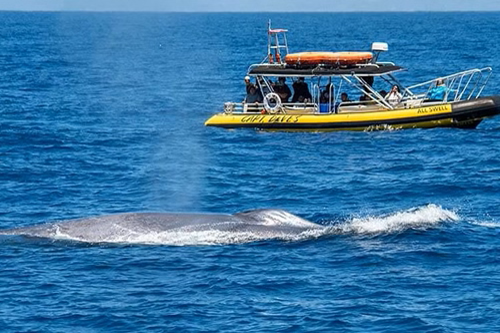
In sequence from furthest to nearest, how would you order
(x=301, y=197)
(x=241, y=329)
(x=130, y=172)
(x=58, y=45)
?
(x=58, y=45) < (x=130, y=172) < (x=301, y=197) < (x=241, y=329)

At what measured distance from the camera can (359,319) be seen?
20.6 metres

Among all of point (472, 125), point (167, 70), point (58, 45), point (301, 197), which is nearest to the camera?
point (301, 197)

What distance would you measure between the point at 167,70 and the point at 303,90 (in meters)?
41.6

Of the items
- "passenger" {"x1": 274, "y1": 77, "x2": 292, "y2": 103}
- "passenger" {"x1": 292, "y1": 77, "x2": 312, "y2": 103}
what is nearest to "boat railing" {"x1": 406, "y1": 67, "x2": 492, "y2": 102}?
"passenger" {"x1": 292, "y1": 77, "x2": 312, "y2": 103}

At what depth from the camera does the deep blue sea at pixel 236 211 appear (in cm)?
2119

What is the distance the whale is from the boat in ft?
62.2

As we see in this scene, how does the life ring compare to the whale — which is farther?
the life ring

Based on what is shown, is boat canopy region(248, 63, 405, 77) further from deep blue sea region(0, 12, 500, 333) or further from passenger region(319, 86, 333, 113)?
deep blue sea region(0, 12, 500, 333)

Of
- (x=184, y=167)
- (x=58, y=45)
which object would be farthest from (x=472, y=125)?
(x=58, y=45)

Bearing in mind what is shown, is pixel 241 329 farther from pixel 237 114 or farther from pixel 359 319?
pixel 237 114

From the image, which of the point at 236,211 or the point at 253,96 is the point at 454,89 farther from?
the point at 236,211

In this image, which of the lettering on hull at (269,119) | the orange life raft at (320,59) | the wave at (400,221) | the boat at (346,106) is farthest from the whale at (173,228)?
the orange life raft at (320,59)

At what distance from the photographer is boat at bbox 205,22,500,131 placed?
46000mm

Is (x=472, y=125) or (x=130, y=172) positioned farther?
(x=472, y=125)
